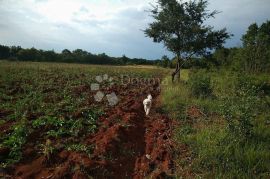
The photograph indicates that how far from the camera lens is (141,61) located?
7462 centimetres

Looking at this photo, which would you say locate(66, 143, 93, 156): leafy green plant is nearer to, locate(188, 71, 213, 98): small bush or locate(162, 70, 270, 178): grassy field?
locate(162, 70, 270, 178): grassy field

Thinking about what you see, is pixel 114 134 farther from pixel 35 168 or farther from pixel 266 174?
pixel 266 174

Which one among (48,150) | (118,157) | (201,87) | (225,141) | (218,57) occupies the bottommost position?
(118,157)

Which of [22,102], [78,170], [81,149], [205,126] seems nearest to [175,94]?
[205,126]

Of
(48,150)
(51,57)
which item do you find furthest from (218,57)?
(51,57)

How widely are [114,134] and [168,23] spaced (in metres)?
11.1

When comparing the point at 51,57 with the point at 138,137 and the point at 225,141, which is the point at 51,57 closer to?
the point at 138,137

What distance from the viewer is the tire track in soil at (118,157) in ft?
16.9

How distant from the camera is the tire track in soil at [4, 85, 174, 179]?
16.9ft

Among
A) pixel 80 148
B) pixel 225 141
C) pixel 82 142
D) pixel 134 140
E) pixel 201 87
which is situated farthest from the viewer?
pixel 201 87

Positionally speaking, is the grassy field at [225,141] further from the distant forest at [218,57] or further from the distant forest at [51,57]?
the distant forest at [51,57]

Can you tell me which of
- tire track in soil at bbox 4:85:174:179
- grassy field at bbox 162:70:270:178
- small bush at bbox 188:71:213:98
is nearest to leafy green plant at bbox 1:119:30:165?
tire track in soil at bbox 4:85:174:179

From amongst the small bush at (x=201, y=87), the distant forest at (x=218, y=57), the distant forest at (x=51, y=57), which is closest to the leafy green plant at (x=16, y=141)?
the small bush at (x=201, y=87)

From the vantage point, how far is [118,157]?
19.5ft
